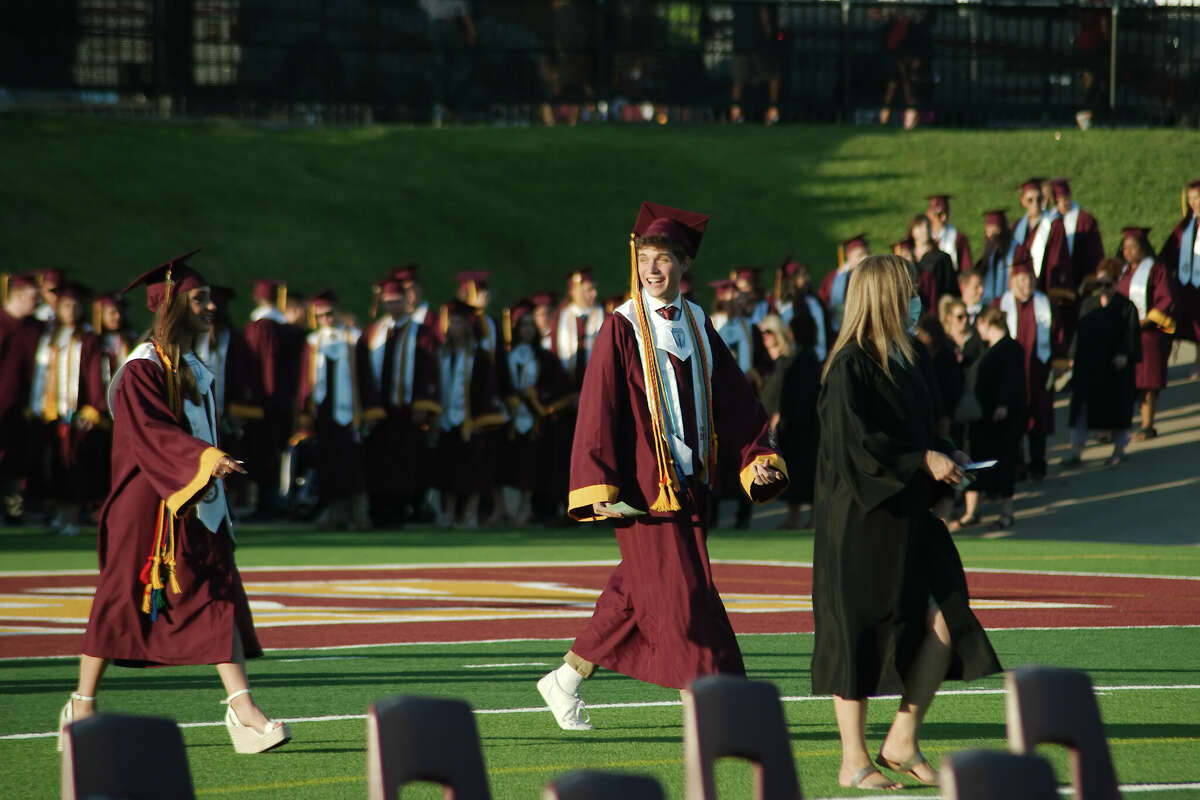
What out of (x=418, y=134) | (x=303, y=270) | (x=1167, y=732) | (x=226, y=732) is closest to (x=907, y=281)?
(x=1167, y=732)

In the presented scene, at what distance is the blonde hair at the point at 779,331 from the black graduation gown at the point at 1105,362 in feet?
9.71

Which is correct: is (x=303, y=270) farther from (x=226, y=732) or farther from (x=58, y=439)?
(x=226, y=732)

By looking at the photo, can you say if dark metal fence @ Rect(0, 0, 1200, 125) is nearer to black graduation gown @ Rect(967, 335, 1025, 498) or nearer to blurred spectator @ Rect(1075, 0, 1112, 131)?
blurred spectator @ Rect(1075, 0, 1112, 131)

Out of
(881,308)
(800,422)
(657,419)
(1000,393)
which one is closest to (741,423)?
(657,419)

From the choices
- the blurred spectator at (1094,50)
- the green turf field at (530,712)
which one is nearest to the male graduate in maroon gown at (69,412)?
the green turf field at (530,712)

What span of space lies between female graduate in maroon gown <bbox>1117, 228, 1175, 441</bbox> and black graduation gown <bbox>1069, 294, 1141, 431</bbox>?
62cm

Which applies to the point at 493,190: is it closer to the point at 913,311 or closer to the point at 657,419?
the point at 657,419

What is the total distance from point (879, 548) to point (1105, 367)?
38.4 feet

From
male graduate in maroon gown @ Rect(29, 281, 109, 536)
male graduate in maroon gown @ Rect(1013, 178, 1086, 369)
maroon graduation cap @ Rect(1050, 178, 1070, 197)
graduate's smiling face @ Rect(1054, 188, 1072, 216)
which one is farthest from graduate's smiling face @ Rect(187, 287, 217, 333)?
maroon graduation cap @ Rect(1050, 178, 1070, 197)

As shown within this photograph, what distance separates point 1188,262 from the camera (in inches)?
774

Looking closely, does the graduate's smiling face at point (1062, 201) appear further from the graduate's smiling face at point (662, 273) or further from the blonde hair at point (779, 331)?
the graduate's smiling face at point (662, 273)

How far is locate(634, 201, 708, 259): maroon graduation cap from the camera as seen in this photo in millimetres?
6523

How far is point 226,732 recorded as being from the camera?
691cm

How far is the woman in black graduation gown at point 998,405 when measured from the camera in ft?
50.9
